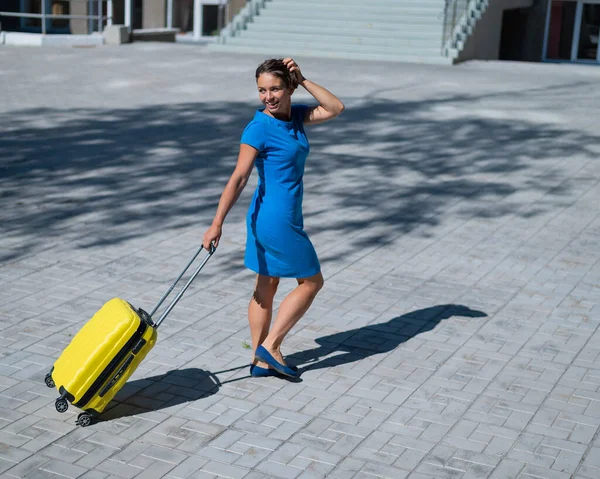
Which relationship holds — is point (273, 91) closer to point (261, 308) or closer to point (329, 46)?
point (261, 308)

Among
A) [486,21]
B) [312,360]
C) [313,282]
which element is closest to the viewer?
[313,282]

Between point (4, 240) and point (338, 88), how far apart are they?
9.97 m

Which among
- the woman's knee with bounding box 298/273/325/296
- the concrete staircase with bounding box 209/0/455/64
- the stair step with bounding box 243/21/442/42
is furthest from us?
the stair step with bounding box 243/21/442/42

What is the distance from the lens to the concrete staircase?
2214 cm

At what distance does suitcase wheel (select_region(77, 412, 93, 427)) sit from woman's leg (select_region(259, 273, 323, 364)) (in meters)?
1.14

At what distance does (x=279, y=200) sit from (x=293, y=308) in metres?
0.69

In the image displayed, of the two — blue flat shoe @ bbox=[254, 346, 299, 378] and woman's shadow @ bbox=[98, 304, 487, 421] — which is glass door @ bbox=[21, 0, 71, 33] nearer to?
woman's shadow @ bbox=[98, 304, 487, 421]

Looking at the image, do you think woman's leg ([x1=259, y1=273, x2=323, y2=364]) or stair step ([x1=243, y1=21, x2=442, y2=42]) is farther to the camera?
stair step ([x1=243, y1=21, x2=442, y2=42])

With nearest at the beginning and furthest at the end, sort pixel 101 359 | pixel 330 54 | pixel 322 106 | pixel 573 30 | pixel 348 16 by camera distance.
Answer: pixel 101 359
pixel 322 106
pixel 330 54
pixel 348 16
pixel 573 30

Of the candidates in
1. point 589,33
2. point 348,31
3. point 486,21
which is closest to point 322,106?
point 348,31

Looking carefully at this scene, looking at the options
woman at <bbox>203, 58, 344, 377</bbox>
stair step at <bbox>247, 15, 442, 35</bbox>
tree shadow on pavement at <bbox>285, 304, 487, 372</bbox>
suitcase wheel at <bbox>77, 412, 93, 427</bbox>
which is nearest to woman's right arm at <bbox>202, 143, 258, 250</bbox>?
woman at <bbox>203, 58, 344, 377</bbox>

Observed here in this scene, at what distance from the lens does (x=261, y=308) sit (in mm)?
5430

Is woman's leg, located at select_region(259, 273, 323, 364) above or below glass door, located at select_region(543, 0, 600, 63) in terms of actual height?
below

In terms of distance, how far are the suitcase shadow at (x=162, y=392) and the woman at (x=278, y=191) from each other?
0.38 meters
